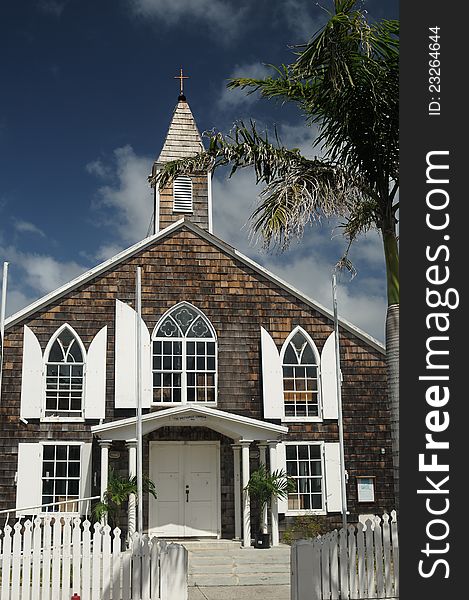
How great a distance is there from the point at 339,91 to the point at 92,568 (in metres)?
6.43

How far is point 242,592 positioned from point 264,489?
4.44 m

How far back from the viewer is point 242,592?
12344 millimetres

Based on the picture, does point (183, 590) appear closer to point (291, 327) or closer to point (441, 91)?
point (441, 91)

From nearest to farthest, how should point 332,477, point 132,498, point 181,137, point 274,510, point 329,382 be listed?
1. point 132,498
2. point 274,510
3. point 332,477
4. point 329,382
5. point 181,137

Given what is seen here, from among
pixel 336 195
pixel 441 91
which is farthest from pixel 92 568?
pixel 441 91

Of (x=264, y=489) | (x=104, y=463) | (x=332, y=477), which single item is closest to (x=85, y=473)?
(x=104, y=463)

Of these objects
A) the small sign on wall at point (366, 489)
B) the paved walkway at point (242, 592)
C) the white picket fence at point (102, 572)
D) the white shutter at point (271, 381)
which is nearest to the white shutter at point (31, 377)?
the white shutter at point (271, 381)

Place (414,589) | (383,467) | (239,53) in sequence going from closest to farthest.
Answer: (414,589), (239,53), (383,467)

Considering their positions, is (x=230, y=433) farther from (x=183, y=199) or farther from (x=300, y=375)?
(x=183, y=199)

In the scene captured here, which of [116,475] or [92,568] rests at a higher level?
[116,475]

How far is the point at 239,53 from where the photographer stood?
11.9 meters

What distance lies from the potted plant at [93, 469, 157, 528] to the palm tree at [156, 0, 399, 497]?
26.1 ft

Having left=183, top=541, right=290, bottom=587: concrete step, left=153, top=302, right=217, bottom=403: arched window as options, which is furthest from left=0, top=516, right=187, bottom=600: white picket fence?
left=153, top=302, right=217, bottom=403: arched window

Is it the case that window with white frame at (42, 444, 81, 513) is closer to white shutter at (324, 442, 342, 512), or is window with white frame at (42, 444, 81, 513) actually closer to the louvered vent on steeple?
white shutter at (324, 442, 342, 512)
